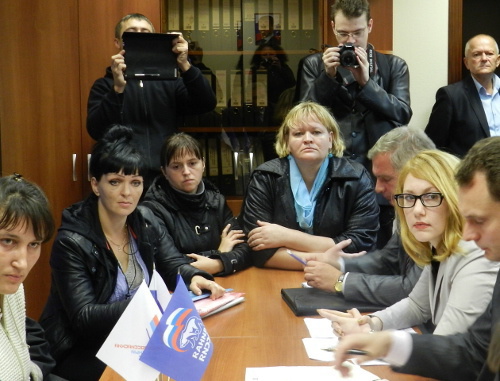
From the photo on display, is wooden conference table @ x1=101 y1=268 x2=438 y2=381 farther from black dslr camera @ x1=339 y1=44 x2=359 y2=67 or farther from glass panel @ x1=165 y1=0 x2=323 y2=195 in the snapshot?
glass panel @ x1=165 y1=0 x2=323 y2=195

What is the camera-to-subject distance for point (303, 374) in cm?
175

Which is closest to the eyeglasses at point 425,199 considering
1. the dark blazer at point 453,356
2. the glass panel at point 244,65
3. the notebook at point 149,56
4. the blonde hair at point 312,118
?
the dark blazer at point 453,356

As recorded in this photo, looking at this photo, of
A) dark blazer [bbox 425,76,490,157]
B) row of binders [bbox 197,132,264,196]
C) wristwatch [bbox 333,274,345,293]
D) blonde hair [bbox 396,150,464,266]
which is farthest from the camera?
dark blazer [bbox 425,76,490,157]

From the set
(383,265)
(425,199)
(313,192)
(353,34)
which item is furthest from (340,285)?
(353,34)

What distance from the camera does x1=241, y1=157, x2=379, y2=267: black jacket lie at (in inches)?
127

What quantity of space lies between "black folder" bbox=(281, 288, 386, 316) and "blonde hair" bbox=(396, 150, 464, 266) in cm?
35

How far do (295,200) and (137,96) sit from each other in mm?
1147

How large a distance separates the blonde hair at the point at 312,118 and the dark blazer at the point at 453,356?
5.53 feet

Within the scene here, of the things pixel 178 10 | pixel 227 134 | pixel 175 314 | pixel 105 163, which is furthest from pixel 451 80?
pixel 175 314

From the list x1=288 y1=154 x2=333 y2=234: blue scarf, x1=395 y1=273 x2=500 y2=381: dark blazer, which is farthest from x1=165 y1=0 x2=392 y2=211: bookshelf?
x1=395 y1=273 x2=500 y2=381: dark blazer

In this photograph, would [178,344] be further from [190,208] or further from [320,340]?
[190,208]

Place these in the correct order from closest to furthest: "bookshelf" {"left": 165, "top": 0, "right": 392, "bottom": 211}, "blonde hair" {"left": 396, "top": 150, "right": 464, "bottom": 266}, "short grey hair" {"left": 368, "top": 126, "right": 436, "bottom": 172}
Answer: "blonde hair" {"left": 396, "top": 150, "right": 464, "bottom": 266} < "short grey hair" {"left": 368, "top": 126, "right": 436, "bottom": 172} < "bookshelf" {"left": 165, "top": 0, "right": 392, "bottom": 211}

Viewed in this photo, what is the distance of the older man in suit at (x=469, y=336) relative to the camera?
1.49 metres

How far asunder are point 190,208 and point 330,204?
0.63 m
